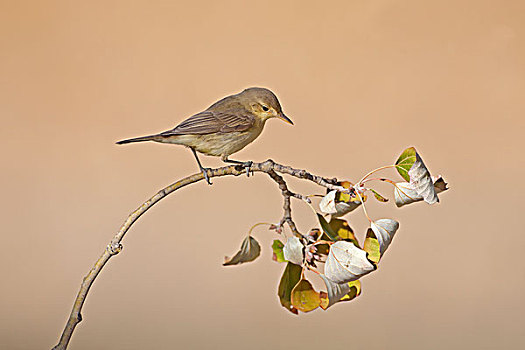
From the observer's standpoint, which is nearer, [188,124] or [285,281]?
[285,281]

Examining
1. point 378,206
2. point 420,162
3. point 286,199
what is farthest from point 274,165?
point 378,206

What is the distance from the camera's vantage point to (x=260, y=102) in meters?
0.77

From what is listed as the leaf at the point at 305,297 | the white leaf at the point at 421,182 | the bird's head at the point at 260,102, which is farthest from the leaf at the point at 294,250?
the bird's head at the point at 260,102

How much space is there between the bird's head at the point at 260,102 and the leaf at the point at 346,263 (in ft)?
0.89

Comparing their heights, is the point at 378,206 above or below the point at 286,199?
above

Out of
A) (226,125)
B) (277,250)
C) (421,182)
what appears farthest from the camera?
(226,125)

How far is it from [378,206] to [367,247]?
1.12 m

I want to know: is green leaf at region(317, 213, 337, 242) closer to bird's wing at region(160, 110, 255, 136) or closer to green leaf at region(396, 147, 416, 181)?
green leaf at region(396, 147, 416, 181)

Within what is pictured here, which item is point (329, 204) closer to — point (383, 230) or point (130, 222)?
point (383, 230)

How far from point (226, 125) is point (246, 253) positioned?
0.18 m

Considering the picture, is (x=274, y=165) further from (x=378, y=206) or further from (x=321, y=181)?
(x=378, y=206)

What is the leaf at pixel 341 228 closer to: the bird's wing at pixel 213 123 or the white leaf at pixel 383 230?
the white leaf at pixel 383 230

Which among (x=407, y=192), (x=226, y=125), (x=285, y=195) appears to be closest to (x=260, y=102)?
(x=226, y=125)

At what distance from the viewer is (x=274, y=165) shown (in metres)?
0.61
